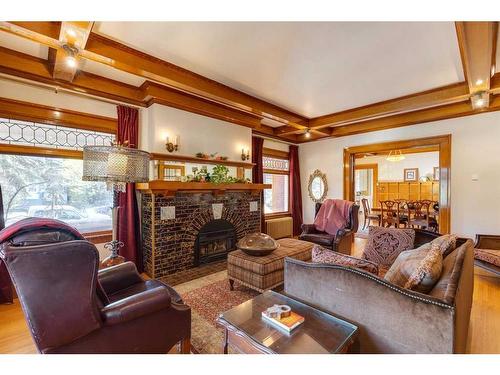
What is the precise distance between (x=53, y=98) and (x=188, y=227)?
7.93ft

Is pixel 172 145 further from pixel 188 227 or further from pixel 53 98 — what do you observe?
pixel 53 98

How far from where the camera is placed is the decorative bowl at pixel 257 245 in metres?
2.72

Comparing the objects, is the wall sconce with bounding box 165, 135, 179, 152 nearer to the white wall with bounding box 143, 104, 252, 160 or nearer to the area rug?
the white wall with bounding box 143, 104, 252, 160

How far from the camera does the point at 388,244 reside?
2848mm

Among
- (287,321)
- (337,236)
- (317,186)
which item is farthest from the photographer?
(317,186)

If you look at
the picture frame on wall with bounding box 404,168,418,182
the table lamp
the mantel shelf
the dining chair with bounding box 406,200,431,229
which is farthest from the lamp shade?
the picture frame on wall with bounding box 404,168,418,182

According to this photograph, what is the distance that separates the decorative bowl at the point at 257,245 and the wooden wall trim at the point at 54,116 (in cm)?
254

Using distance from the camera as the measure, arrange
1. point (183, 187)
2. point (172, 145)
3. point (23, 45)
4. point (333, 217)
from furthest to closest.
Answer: point (333, 217)
point (172, 145)
point (183, 187)
point (23, 45)

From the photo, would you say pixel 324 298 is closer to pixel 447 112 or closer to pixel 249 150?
pixel 249 150

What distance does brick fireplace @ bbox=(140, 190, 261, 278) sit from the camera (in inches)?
130

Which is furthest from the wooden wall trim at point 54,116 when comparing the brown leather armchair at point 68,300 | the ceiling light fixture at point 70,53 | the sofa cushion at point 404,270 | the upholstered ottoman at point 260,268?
the sofa cushion at point 404,270

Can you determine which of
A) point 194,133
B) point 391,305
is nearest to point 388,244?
point 391,305
